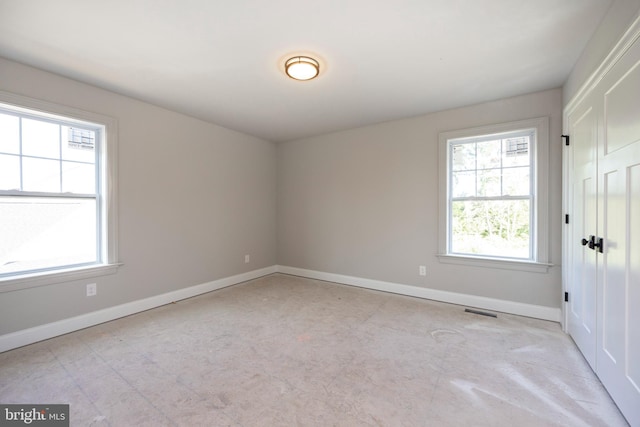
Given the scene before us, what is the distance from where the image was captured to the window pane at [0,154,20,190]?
2414 millimetres

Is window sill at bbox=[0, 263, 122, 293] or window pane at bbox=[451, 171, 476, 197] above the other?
window pane at bbox=[451, 171, 476, 197]

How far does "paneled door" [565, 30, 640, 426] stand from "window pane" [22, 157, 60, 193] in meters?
4.54

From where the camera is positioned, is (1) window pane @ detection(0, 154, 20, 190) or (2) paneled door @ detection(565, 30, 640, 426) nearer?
(2) paneled door @ detection(565, 30, 640, 426)

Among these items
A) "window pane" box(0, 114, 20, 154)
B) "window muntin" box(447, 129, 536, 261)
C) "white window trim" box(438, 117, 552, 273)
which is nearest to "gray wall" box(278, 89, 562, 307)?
"white window trim" box(438, 117, 552, 273)

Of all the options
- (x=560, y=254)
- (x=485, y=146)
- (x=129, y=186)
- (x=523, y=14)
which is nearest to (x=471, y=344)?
(x=560, y=254)

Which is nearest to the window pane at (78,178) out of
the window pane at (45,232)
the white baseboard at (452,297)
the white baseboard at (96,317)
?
the window pane at (45,232)

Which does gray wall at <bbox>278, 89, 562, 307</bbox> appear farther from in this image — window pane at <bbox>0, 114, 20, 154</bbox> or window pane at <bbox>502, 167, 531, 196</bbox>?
window pane at <bbox>0, 114, 20, 154</bbox>

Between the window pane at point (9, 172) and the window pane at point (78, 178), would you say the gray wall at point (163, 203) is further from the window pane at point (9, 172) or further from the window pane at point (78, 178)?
the window pane at point (9, 172)

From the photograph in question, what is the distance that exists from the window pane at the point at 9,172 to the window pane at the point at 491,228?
15.3ft

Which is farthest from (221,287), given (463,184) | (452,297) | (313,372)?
(463,184)

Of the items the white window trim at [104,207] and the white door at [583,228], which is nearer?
the white door at [583,228]

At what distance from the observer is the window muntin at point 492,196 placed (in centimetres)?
317

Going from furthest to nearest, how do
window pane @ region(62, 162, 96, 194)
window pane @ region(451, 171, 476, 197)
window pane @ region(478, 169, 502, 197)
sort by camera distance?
window pane @ region(451, 171, 476, 197) < window pane @ region(478, 169, 502, 197) < window pane @ region(62, 162, 96, 194)

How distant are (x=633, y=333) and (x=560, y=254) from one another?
167cm
